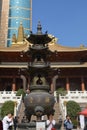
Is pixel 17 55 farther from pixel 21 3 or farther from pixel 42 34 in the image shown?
pixel 21 3

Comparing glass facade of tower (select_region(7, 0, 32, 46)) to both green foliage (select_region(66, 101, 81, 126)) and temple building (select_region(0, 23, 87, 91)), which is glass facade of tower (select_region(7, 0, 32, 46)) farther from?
green foliage (select_region(66, 101, 81, 126))

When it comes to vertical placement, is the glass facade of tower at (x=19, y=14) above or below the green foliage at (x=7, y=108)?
above

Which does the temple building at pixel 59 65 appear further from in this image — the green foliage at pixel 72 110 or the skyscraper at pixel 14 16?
the skyscraper at pixel 14 16

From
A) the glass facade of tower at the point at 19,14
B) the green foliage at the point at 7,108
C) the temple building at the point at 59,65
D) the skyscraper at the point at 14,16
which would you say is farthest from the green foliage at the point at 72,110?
the glass facade of tower at the point at 19,14

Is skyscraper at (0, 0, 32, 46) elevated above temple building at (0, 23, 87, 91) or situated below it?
above

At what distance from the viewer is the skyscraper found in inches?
2808

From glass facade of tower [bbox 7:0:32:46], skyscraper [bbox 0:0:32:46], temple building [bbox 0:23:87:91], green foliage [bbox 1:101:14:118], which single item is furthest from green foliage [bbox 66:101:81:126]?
glass facade of tower [bbox 7:0:32:46]

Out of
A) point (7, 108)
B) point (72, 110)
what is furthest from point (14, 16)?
point (72, 110)

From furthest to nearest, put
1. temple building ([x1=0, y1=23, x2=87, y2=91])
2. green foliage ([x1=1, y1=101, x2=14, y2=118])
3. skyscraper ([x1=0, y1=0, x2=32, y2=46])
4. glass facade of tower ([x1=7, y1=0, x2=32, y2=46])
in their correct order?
glass facade of tower ([x1=7, y1=0, x2=32, y2=46])
skyscraper ([x1=0, y1=0, x2=32, y2=46])
temple building ([x1=0, y1=23, x2=87, y2=91])
green foliage ([x1=1, y1=101, x2=14, y2=118])

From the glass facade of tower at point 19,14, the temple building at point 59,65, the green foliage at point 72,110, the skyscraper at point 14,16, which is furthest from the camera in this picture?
the glass facade of tower at point 19,14

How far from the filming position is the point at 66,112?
17.5m

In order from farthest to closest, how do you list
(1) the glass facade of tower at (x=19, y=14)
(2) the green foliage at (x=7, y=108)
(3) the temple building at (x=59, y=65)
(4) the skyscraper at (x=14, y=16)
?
(1) the glass facade of tower at (x=19, y=14) < (4) the skyscraper at (x=14, y=16) < (3) the temple building at (x=59, y=65) < (2) the green foliage at (x=7, y=108)

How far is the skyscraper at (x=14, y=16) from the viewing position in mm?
71312

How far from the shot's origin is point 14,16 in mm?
75062
